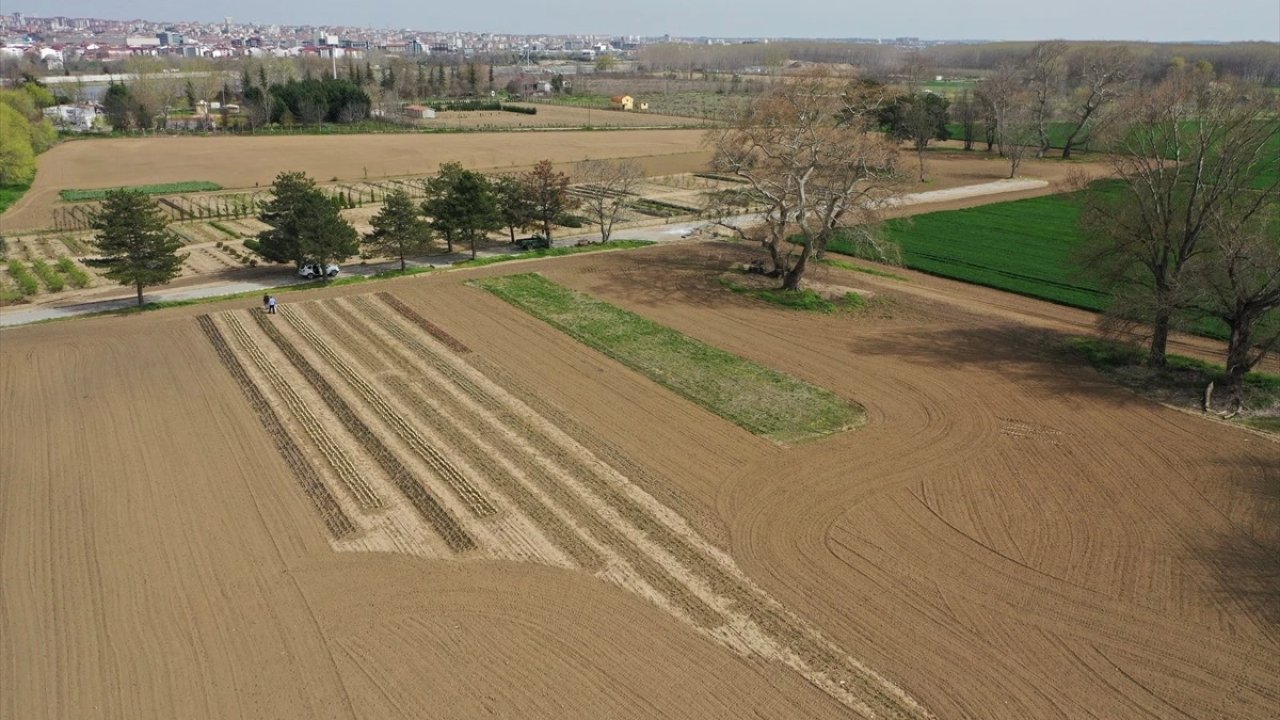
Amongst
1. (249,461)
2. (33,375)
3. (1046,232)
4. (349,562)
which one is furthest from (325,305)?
(1046,232)

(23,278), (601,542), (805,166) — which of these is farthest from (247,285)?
(601,542)

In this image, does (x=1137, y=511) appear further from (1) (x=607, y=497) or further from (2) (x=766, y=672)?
(1) (x=607, y=497)

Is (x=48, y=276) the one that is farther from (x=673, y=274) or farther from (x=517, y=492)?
(x=517, y=492)

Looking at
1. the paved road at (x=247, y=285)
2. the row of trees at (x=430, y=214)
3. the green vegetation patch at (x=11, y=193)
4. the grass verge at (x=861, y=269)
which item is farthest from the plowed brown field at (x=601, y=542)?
the green vegetation patch at (x=11, y=193)

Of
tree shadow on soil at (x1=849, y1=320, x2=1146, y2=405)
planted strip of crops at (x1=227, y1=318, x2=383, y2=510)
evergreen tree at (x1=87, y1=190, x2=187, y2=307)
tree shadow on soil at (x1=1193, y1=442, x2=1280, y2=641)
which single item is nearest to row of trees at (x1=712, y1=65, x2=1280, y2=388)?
tree shadow on soil at (x1=849, y1=320, x2=1146, y2=405)

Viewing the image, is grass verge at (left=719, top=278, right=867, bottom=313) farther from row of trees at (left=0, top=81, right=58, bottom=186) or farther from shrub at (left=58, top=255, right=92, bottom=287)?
row of trees at (left=0, top=81, right=58, bottom=186)
